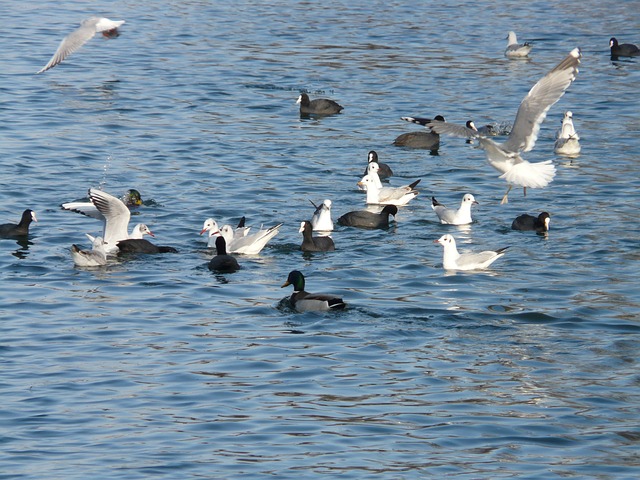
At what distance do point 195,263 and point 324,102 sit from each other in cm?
1210

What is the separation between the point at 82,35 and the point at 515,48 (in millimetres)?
12308

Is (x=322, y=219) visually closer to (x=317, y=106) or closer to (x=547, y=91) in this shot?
(x=547, y=91)

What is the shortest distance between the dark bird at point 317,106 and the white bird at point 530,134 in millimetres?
10472

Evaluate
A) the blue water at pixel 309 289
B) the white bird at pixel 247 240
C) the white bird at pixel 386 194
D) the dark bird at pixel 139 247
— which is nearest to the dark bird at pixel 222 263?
the blue water at pixel 309 289

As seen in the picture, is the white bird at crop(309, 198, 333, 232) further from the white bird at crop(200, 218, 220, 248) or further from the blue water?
the white bird at crop(200, 218, 220, 248)

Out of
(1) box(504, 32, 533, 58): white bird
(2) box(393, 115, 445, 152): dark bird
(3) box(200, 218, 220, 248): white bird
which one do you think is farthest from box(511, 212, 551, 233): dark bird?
(1) box(504, 32, 533, 58): white bird

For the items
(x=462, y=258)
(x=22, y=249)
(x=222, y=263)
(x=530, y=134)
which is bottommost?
(x=222, y=263)

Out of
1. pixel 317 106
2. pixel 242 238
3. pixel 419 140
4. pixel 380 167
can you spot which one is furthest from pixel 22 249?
pixel 317 106

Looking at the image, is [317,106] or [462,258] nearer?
[462,258]

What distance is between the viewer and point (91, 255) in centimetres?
1953

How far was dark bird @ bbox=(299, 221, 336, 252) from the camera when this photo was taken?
2052 cm

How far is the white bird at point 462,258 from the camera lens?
64.6 feet

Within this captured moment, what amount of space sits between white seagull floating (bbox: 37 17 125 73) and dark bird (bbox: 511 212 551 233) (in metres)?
16.4

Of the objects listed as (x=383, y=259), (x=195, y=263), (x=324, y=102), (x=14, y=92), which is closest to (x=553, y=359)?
(x=383, y=259)
